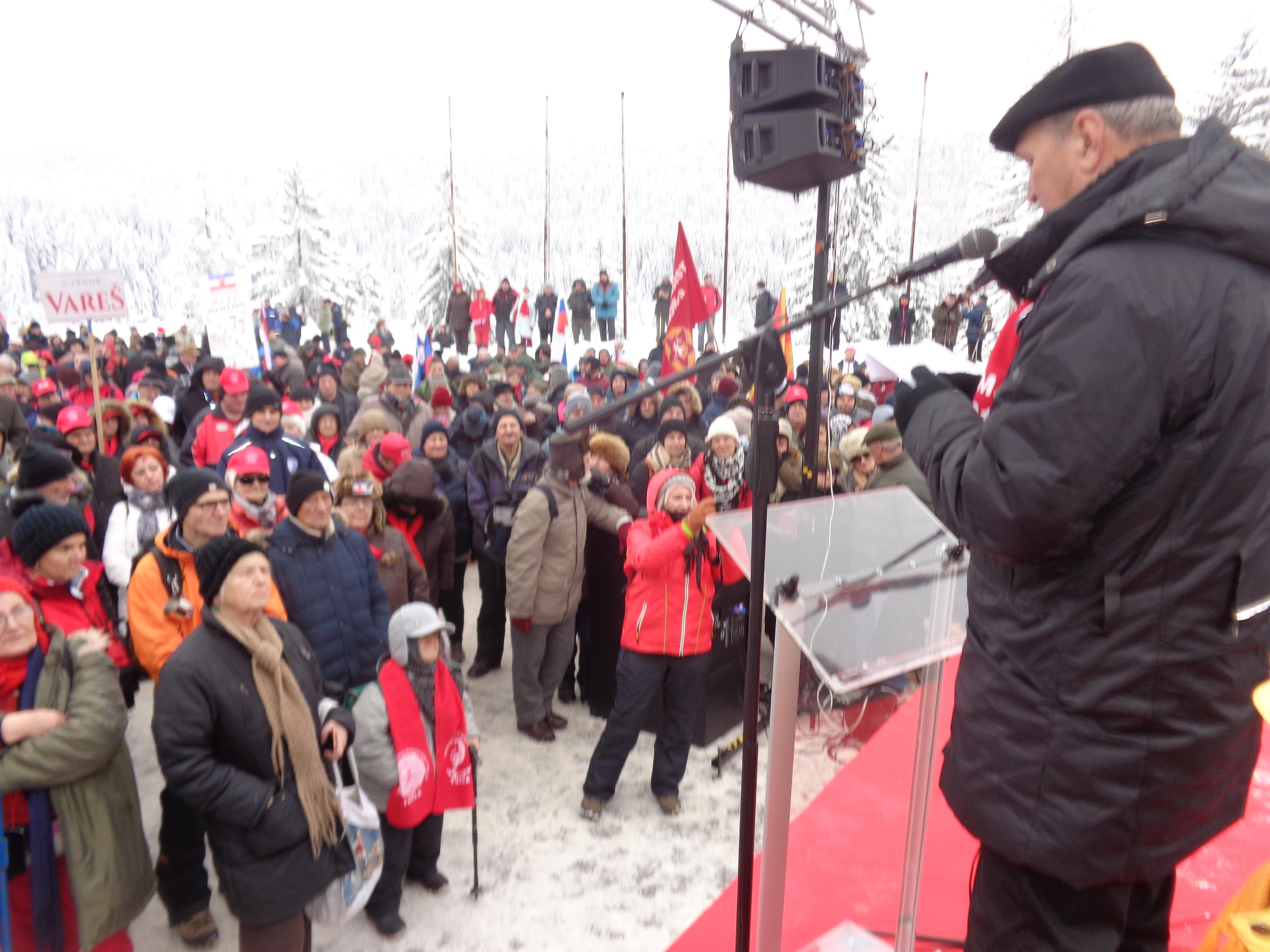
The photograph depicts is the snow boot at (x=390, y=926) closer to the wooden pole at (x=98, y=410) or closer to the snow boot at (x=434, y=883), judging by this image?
the snow boot at (x=434, y=883)

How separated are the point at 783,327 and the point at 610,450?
3.61 m

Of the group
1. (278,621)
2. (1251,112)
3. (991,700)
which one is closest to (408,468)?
(278,621)

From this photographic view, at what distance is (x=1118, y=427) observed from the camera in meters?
1.12

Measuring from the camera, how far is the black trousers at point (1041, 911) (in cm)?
139

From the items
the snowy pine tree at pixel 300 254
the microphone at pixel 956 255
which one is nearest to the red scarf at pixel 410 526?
the microphone at pixel 956 255

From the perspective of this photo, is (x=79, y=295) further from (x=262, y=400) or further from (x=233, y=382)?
(x=262, y=400)

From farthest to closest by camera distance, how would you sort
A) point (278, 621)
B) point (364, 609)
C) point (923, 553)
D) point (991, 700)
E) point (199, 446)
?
1. point (199, 446)
2. point (364, 609)
3. point (278, 621)
4. point (923, 553)
5. point (991, 700)

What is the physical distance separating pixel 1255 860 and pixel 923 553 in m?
2.04

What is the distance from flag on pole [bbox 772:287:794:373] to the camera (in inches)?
67.5

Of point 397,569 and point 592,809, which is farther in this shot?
point 397,569

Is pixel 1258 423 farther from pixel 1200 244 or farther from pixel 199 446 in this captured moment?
pixel 199 446

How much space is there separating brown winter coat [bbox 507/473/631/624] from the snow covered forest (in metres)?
15.0

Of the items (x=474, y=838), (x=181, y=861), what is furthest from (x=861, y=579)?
(x=181, y=861)

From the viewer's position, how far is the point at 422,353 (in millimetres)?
17312
